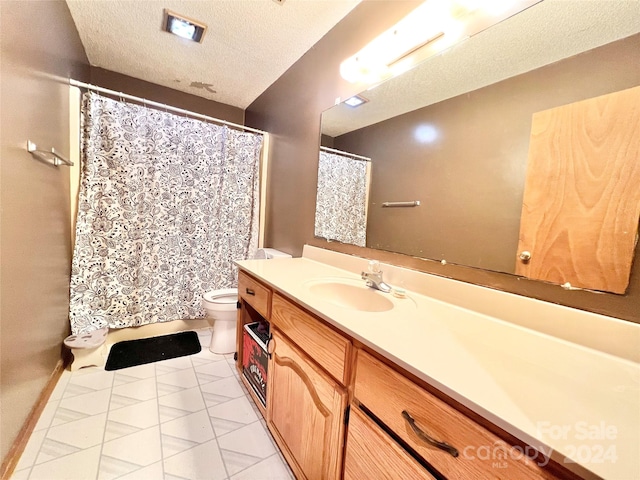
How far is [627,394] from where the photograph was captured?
0.50m

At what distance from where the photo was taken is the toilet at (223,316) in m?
1.87

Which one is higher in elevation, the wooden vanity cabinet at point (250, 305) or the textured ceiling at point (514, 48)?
the textured ceiling at point (514, 48)

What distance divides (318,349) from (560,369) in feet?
2.06

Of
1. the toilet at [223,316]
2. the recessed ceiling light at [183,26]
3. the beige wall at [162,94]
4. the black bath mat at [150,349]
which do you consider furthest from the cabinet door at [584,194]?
the beige wall at [162,94]

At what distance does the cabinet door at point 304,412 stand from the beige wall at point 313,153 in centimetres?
63

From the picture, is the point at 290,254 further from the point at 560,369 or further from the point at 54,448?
the point at 560,369

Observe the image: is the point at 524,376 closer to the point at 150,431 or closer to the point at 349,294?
the point at 349,294

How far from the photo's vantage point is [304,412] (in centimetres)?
94

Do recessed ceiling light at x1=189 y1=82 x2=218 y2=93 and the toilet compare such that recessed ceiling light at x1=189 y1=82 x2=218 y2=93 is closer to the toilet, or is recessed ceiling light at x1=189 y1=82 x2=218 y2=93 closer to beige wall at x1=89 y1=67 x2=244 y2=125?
beige wall at x1=89 y1=67 x2=244 y2=125

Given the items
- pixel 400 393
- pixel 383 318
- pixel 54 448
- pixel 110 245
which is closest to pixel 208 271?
pixel 110 245

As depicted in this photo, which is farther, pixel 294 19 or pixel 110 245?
pixel 110 245

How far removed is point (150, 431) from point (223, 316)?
76 centimetres

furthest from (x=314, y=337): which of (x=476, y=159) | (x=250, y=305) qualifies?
(x=476, y=159)

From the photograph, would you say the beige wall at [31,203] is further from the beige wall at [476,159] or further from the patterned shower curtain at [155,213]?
the beige wall at [476,159]
